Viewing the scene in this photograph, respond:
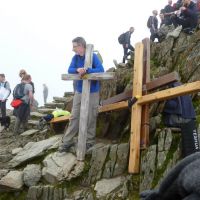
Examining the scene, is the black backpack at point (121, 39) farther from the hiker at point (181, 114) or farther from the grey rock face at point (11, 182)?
the grey rock face at point (11, 182)

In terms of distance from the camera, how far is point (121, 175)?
24.7 ft

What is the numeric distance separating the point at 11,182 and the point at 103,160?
2.18 meters

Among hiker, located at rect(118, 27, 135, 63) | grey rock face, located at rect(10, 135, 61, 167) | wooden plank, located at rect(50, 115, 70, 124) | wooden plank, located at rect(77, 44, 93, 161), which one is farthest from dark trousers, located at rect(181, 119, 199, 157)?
hiker, located at rect(118, 27, 135, 63)

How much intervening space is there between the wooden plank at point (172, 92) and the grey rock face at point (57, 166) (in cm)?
212

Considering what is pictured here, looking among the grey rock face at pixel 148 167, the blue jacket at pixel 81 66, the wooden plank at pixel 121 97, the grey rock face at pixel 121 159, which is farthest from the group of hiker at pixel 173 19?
the grey rock face at pixel 148 167

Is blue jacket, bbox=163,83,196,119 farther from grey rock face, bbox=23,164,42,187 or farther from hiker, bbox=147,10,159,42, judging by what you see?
hiker, bbox=147,10,159,42

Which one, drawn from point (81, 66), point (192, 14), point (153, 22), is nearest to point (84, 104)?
point (81, 66)

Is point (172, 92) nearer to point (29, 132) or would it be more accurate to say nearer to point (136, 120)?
point (136, 120)

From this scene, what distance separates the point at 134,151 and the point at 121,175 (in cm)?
57

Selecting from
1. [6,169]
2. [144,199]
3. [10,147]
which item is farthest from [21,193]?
[144,199]

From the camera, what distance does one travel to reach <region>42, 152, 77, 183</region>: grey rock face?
8.12 metres

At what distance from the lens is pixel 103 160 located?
793 cm

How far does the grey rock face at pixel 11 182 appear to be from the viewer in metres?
8.33

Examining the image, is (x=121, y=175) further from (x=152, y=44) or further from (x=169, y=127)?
(x=152, y=44)
